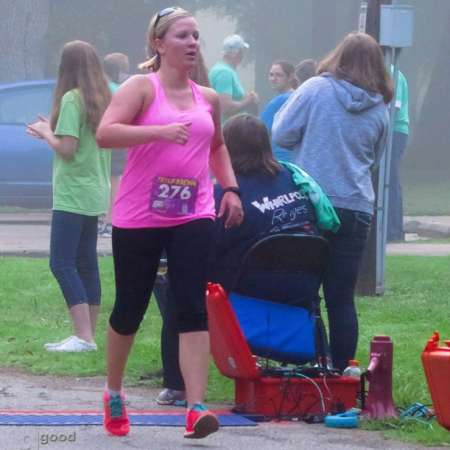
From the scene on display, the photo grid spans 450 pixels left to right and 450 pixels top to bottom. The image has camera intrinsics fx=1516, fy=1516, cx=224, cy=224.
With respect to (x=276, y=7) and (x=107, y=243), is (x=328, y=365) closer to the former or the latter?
(x=107, y=243)

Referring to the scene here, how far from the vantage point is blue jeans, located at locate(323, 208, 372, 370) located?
22.8ft

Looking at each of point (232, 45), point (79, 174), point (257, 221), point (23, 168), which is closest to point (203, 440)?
point (257, 221)

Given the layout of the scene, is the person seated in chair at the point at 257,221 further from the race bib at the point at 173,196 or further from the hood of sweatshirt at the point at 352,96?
the race bib at the point at 173,196

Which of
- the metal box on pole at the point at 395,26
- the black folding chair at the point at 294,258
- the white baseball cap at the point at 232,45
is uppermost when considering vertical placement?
the metal box on pole at the point at 395,26

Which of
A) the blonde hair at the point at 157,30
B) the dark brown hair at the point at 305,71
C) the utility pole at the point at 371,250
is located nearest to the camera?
the blonde hair at the point at 157,30

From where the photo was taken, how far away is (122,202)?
587 cm

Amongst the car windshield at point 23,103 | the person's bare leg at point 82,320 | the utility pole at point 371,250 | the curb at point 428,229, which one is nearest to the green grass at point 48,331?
the person's bare leg at point 82,320

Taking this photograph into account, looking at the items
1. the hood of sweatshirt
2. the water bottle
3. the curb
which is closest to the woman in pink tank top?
the water bottle

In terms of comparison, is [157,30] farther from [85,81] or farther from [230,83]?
[230,83]

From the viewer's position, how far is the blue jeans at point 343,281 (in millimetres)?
6941

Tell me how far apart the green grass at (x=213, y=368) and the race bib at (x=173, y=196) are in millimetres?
1265

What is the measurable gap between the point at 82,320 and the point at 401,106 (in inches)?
237

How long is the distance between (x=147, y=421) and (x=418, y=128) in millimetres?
30466

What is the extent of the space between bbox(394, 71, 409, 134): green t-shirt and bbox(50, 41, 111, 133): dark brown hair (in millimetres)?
5427
